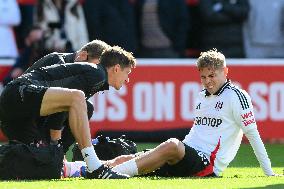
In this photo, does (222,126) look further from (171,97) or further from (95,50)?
(171,97)

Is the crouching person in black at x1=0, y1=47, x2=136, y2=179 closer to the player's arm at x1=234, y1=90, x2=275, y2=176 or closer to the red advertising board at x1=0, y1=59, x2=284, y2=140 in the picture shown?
the player's arm at x1=234, y1=90, x2=275, y2=176

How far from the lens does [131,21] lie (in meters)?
18.2

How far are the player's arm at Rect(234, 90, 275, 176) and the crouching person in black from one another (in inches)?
42.5

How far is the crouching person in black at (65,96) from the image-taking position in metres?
10.6

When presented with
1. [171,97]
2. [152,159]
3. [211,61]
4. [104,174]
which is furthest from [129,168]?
[171,97]

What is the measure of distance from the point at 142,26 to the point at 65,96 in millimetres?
7908

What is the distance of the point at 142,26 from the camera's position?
723 inches

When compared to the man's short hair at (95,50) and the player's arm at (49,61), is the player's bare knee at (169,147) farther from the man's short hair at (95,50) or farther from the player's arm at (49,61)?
the player's arm at (49,61)

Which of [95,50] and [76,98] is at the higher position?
[95,50]

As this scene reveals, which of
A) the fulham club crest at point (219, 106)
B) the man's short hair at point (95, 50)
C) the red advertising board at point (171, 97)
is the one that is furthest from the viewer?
the red advertising board at point (171, 97)

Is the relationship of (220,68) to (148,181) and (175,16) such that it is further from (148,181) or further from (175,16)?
(175,16)

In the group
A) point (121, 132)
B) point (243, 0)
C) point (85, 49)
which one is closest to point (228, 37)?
point (243, 0)

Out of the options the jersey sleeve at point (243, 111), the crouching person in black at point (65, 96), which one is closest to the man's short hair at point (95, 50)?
the crouching person in black at point (65, 96)

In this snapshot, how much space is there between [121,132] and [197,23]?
2.82 m
